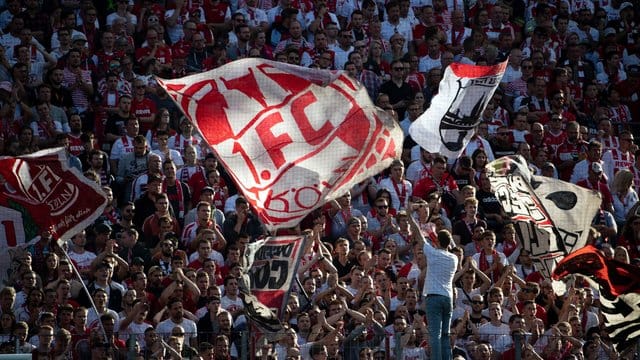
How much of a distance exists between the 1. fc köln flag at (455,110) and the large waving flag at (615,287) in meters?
2.90

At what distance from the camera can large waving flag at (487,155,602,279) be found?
20156 mm

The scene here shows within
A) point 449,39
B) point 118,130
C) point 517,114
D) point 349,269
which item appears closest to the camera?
point 349,269

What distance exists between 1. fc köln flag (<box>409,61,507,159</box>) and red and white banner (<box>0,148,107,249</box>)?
165 inches

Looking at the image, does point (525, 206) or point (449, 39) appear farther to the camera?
point (449, 39)

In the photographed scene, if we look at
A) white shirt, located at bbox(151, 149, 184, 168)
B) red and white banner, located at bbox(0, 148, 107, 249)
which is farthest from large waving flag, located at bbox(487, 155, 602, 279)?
red and white banner, located at bbox(0, 148, 107, 249)

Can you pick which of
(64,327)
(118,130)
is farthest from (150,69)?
(64,327)

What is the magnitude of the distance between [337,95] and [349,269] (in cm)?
294

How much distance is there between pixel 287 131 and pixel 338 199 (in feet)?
11.5

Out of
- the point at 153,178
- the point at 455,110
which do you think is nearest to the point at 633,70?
the point at 455,110

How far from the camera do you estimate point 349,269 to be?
2034 centimetres

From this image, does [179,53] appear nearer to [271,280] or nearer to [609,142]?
[609,142]

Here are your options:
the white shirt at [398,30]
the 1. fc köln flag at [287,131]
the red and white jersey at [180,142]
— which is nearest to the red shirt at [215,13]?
the white shirt at [398,30]

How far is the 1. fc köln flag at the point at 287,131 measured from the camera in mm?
17719

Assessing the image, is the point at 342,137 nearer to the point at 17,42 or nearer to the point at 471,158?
the point at 471,158
